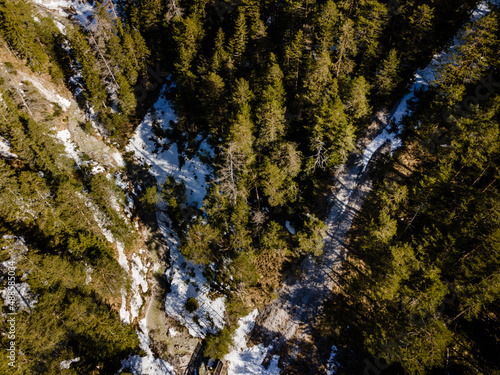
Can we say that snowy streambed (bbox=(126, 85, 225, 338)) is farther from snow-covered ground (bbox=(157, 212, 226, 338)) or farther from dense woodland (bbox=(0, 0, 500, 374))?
dense woodland (bbox=(0, 0, 500, 374))

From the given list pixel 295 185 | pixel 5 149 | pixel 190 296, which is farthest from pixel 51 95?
pixel 295 185

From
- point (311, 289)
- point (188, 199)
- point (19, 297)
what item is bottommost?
point (19, 297)

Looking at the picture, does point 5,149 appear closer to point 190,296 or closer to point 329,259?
point 190,296

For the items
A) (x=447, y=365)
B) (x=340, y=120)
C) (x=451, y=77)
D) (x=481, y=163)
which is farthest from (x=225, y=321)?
(x=451, y=77)

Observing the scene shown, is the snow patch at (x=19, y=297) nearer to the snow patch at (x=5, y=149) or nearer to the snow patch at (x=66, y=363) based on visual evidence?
the snow patch at (x=66, y=363)

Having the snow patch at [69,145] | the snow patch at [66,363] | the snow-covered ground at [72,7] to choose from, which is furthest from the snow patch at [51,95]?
the snow patch at [66,363]

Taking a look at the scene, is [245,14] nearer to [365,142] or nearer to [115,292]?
[365,142]
